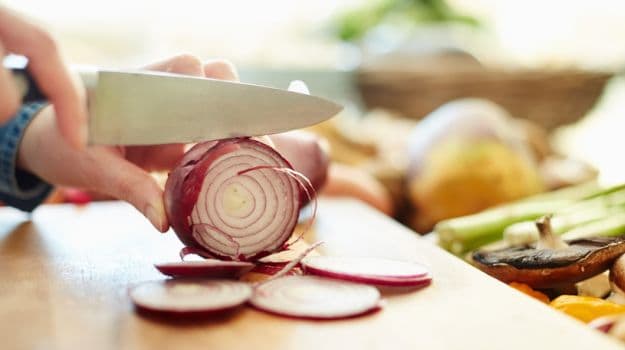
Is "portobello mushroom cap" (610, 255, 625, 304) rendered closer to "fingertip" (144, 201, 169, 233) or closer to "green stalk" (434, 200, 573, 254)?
"green stalk" (434, 200, 573, 254)

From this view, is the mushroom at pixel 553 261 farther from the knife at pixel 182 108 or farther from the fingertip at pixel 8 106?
the fingertip at pixel 8 106

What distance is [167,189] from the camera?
1109mm

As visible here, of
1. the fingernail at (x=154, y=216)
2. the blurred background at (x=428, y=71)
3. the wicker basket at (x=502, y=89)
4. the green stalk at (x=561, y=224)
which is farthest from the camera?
the wicker basket at (x=502, y=89)

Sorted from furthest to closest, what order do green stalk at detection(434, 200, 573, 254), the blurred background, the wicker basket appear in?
the wicker basket
the blurred background
green stalk at detection(434, 200, 573, 254)

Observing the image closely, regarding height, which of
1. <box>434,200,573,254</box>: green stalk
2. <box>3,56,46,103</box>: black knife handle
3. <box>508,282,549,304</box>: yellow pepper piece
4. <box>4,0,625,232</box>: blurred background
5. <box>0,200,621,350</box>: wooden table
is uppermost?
<box>4,0,625,232</box>: blurred background

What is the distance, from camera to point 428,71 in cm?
307

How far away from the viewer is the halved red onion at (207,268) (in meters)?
1.03

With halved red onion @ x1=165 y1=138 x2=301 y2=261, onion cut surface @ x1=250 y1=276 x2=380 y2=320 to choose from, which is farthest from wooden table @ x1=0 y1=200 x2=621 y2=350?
halved red onion @ x1=165 y1=138 x2=301 y2=261

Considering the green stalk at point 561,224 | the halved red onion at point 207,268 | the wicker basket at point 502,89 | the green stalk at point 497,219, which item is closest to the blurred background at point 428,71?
the wicker basket at point 502,89

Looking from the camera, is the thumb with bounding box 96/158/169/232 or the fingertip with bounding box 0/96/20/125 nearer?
the fingertip with bounding box 0/96/20/125

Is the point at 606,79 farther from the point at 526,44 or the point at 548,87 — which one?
the point at 526,44

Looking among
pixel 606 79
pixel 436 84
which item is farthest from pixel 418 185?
pixel 606 79

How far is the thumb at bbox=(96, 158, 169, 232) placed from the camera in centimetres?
110

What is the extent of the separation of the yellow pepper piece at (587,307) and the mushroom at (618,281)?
0.04 meters
